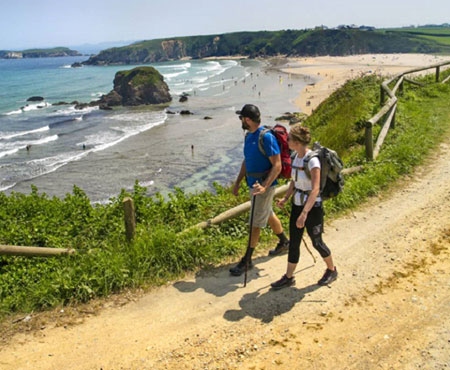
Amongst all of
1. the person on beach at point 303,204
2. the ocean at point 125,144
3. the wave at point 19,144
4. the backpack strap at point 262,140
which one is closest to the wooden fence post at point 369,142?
the person on beach at point 303,204

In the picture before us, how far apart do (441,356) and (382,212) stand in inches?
160

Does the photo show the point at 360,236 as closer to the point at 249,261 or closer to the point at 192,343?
the point at 249,261

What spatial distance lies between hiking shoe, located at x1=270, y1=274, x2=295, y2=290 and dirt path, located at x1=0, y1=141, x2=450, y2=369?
0.09 metres

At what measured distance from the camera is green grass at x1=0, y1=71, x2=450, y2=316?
17.7 feet

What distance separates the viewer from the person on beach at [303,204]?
4.50m

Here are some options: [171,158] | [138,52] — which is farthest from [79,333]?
[138,52]

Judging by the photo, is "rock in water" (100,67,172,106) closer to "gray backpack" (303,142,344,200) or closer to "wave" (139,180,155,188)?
"wave" (139,180,155,188)

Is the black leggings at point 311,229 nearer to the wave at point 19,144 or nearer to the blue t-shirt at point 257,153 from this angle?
the blue t-shirt at point 257,153

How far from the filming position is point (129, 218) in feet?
19.6

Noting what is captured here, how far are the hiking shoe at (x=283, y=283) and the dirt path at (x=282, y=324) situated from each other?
9cm

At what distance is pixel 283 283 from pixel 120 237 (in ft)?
9.57

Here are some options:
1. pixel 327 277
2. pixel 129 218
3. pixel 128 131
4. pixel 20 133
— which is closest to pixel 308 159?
pixel 327 277

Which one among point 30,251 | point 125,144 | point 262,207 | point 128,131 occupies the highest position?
point 262,207

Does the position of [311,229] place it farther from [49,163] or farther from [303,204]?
[49,163]
